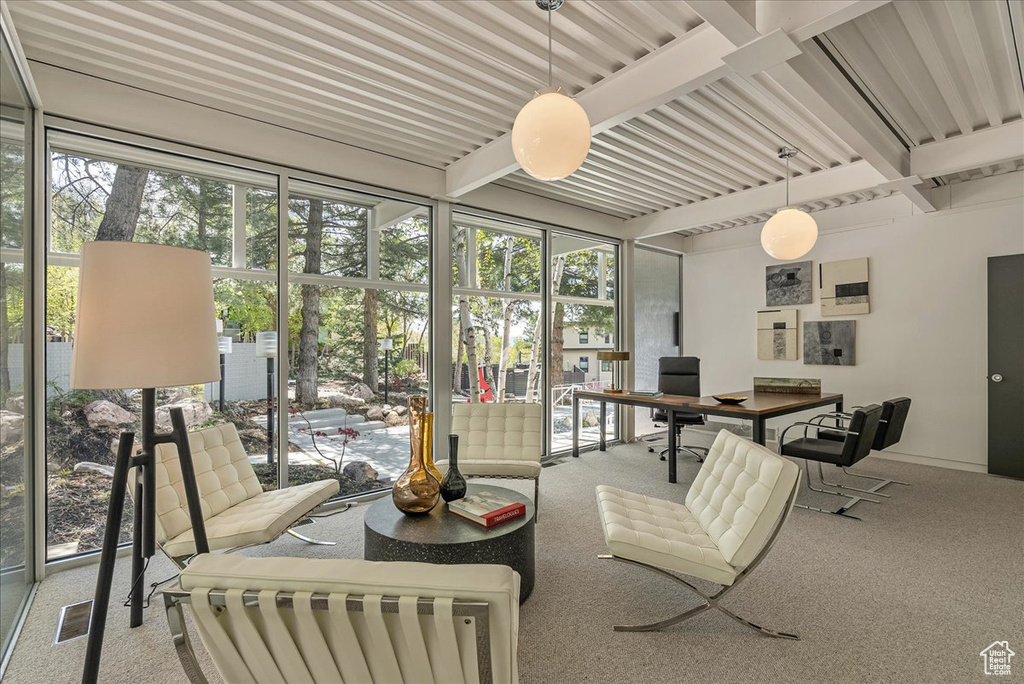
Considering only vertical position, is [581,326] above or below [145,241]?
below

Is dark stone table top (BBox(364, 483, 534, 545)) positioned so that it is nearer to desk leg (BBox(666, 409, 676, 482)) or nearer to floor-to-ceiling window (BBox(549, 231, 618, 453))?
desk leg (BBox(666, 409, 676, 482))

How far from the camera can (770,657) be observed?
2055 millimetres

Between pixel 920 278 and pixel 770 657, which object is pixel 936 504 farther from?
pixel 770 657

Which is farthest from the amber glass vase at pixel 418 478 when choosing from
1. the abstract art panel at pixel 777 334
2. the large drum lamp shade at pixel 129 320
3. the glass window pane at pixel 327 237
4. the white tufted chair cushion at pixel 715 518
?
the abstract art panel at pixel 777 334

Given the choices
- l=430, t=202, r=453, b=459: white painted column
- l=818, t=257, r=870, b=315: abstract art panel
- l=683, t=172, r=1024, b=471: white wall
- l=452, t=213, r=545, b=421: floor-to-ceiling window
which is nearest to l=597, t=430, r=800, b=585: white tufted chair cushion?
l=430, t=202, r=453, b=459: white painted column

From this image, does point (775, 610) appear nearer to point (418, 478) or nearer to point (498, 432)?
point (418, 478)

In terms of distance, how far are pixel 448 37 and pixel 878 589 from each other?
3.75m

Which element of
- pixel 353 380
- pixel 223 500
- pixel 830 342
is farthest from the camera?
pixel 830 342

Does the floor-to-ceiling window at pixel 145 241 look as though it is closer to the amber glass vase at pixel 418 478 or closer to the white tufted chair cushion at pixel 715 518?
the amber glass vase at pixel 418 478

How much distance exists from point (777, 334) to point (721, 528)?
483cm

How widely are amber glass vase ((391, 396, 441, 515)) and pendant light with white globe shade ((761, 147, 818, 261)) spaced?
3.47 metres

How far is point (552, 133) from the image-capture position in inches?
84.8

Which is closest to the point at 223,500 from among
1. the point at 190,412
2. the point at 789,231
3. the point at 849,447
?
the point at 190,412

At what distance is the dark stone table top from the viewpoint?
2.28 metres
